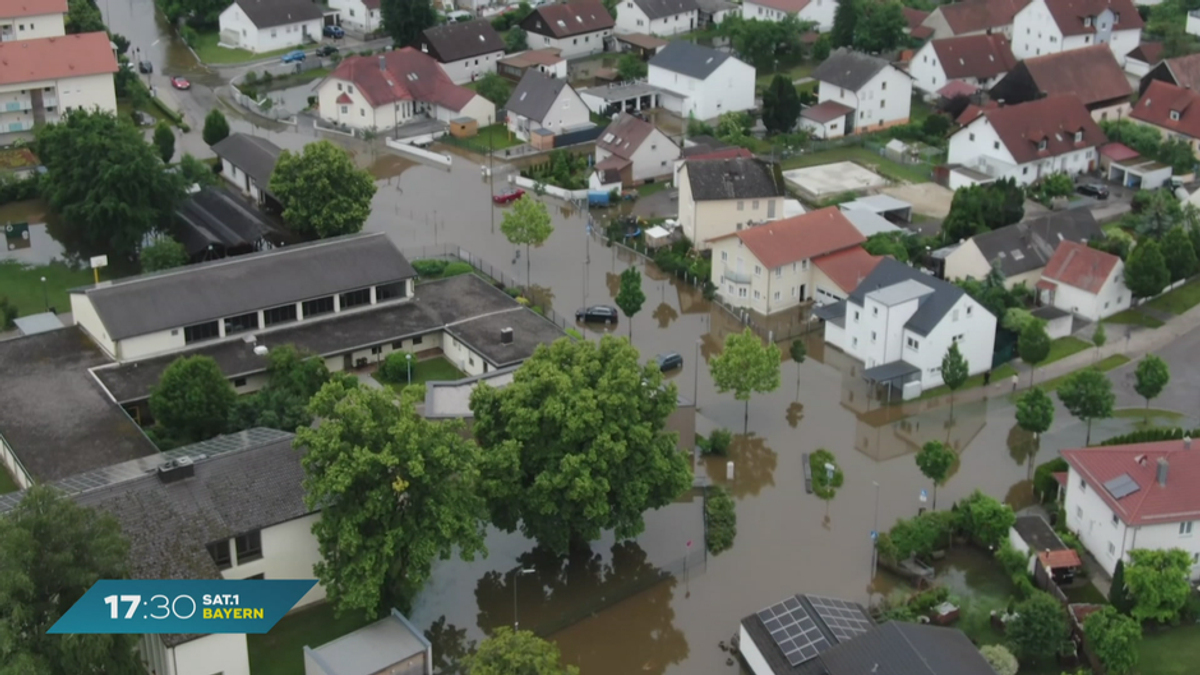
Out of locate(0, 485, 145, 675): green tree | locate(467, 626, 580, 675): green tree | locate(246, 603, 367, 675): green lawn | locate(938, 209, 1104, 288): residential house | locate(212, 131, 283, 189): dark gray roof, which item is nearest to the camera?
locate(0, 485, 145, 675): green tree

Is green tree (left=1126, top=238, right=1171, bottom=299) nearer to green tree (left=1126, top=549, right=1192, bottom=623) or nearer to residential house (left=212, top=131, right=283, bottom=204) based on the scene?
green tree (left=1126, top=549, right=1192, bottom=623)

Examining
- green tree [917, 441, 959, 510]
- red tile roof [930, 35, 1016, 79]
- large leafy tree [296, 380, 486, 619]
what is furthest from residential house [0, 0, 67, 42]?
green tree [917, 441, 959, 510]

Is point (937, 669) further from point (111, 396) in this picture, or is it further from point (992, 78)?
point (992, 78)

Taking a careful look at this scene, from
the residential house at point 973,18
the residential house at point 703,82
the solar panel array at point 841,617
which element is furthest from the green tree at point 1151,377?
the residential house at point 973,18

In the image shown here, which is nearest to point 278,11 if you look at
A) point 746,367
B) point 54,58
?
point 54,58

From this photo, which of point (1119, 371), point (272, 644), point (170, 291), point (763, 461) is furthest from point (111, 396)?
point (1119, 371)

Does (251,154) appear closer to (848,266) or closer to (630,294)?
(630,294)
